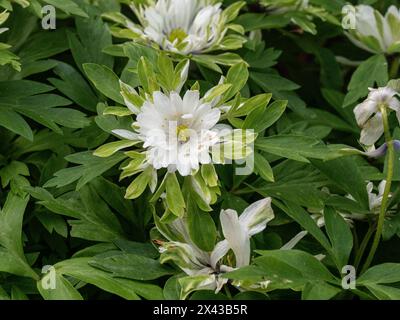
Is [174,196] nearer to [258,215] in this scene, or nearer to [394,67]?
[258,215]

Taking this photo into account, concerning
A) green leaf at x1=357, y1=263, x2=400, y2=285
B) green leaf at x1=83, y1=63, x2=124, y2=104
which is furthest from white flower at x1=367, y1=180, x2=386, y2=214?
green leaf at x1=83, y1=63, x2=124, y2=104

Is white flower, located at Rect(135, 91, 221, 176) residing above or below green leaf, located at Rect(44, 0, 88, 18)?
below

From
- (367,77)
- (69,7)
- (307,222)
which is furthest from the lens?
(367,77)

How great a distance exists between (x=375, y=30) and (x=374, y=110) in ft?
1.09

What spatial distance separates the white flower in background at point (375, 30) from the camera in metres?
1.05

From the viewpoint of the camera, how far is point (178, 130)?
773 millimetres

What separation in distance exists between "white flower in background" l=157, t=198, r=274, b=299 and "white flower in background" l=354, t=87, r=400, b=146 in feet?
0.45

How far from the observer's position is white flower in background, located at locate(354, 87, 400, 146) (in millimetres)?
769

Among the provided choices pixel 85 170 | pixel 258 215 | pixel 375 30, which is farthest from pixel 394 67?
pixel 85 170

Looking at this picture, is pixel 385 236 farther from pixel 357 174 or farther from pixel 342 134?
pixel 342 134

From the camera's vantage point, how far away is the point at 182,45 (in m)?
0.92

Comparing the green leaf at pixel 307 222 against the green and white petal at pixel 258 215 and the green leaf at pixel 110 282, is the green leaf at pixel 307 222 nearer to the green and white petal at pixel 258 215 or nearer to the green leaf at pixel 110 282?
the green and white petal at pixel 258 215

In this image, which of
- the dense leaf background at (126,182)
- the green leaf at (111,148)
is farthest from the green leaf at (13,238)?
the green leaf at (111,148)

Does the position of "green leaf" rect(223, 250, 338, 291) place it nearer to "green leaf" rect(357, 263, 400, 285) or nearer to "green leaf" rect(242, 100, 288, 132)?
"green leaf" rect(357, 263, 400, 285)
